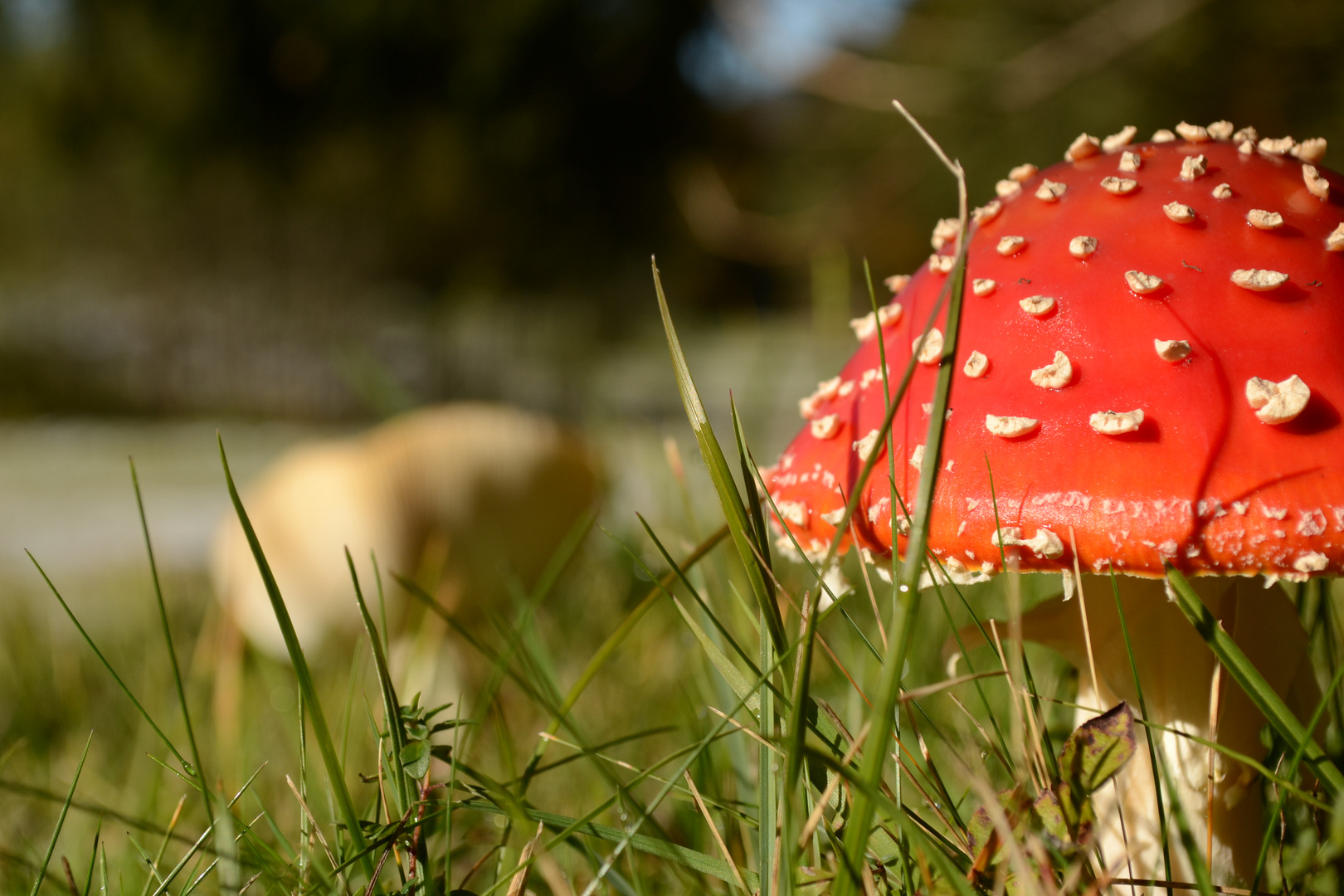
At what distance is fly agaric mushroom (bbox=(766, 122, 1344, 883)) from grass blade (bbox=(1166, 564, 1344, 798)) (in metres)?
0.01

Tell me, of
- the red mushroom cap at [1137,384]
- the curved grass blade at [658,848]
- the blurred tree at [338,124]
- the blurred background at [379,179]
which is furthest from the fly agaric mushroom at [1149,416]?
the blurred tree at [338,124]

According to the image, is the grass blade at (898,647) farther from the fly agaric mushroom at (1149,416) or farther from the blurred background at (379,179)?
the blurred background at (379,179)

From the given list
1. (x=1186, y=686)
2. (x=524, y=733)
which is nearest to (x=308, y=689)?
(x=1186, y=686)

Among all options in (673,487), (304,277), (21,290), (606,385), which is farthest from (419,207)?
(673,487)

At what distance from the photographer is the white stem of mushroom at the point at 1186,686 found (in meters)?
0.53

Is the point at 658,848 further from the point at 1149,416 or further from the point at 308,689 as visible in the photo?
the point at 1149,416

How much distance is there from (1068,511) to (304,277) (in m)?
4.47

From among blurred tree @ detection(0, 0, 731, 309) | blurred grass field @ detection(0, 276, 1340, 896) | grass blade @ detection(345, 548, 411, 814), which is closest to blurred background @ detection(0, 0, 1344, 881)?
blurred tree @ detection(0, 0, 731, 309)

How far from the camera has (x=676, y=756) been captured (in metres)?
0.40

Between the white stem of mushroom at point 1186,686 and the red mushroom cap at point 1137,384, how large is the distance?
15 cm

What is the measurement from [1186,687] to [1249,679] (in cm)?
16

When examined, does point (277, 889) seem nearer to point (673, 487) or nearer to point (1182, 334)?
point (1182, 334)

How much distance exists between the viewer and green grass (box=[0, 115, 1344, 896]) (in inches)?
14.7

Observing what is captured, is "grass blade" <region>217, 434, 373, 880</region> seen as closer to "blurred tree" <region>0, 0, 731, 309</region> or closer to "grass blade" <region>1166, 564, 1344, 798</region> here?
"grass blade" <region>1166, 564, 1344, 798</region>
